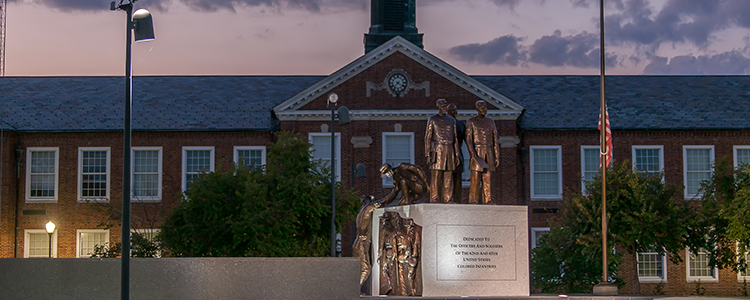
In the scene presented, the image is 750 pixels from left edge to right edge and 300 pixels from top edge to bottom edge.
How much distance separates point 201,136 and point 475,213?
1156 inches

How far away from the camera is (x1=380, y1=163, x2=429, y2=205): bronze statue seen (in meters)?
17.8

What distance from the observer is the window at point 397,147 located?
142 feet

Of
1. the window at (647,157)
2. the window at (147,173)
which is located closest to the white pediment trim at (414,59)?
the window at (647,157)

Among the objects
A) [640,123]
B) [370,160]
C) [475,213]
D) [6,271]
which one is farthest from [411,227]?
[640,123]

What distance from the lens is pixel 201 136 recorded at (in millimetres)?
44375

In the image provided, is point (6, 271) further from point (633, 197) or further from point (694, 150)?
point (694, 150)

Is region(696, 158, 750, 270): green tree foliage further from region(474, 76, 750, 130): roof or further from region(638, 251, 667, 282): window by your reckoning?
region(474, 76, 750, 130): roof

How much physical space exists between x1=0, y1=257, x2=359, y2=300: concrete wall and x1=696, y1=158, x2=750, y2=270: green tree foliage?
21376 mm

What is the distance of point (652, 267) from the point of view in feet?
143

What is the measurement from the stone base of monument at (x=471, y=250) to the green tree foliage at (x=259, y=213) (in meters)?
17.1

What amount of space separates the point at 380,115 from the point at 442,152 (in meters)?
26.2

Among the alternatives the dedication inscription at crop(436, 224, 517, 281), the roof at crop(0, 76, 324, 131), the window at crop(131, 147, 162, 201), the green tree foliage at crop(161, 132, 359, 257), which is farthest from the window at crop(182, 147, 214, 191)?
the dedication inscription at crop(436, 224, 517, 281)

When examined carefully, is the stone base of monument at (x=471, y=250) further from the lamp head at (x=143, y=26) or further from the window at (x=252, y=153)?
the window at (x=252, y=153)

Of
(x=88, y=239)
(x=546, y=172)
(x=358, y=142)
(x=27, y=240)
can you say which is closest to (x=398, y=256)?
(x=358, y=142)
